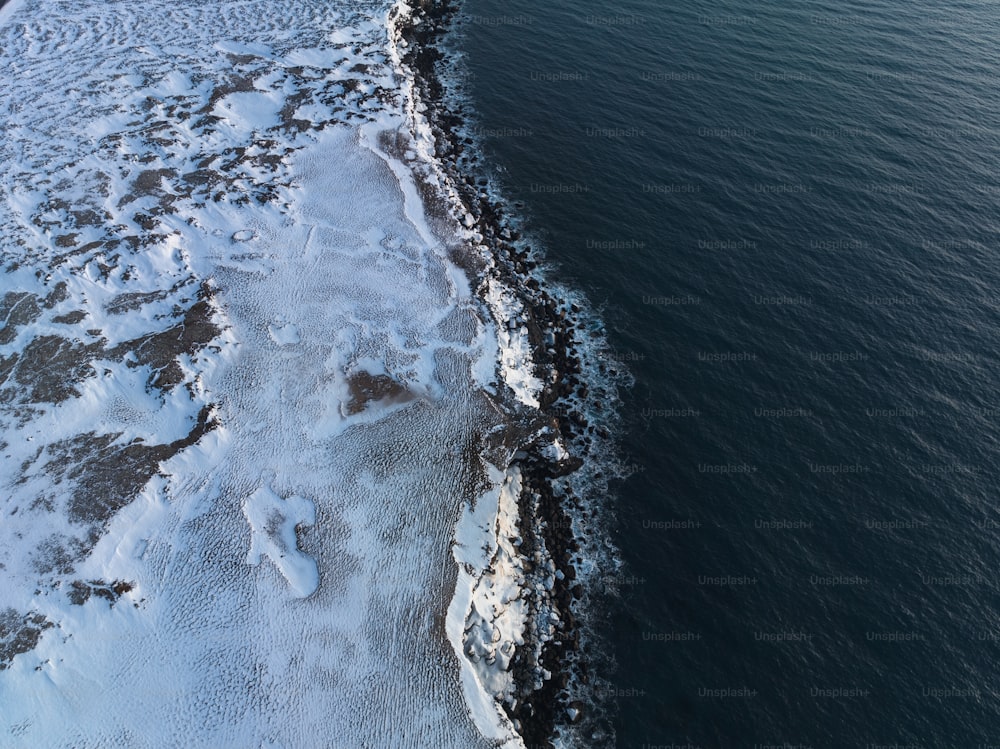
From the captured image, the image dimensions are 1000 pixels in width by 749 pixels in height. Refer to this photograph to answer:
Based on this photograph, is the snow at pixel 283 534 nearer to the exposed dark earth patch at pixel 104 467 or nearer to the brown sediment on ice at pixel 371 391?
the exposed dark earth patch at pixel 104 467

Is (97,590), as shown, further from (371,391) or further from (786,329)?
(786,329)

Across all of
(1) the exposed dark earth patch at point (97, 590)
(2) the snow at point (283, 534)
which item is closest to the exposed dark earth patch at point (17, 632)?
(1) the exposed dark earth patch at point (97, 590)

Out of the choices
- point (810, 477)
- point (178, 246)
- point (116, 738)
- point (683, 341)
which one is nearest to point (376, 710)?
point (116, 738)

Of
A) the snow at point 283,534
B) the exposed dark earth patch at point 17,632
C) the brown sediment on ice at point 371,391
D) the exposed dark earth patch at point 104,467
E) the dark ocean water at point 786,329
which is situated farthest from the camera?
the brown sediment on ice at point 371,391

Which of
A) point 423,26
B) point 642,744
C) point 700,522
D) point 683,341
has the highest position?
point 423,26

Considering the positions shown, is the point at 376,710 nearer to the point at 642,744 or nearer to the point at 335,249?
the point at 642,744

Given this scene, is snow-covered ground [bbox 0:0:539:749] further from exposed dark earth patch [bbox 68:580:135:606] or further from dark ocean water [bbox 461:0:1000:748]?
dark ocean water [bbox 461:0:1000:748]
